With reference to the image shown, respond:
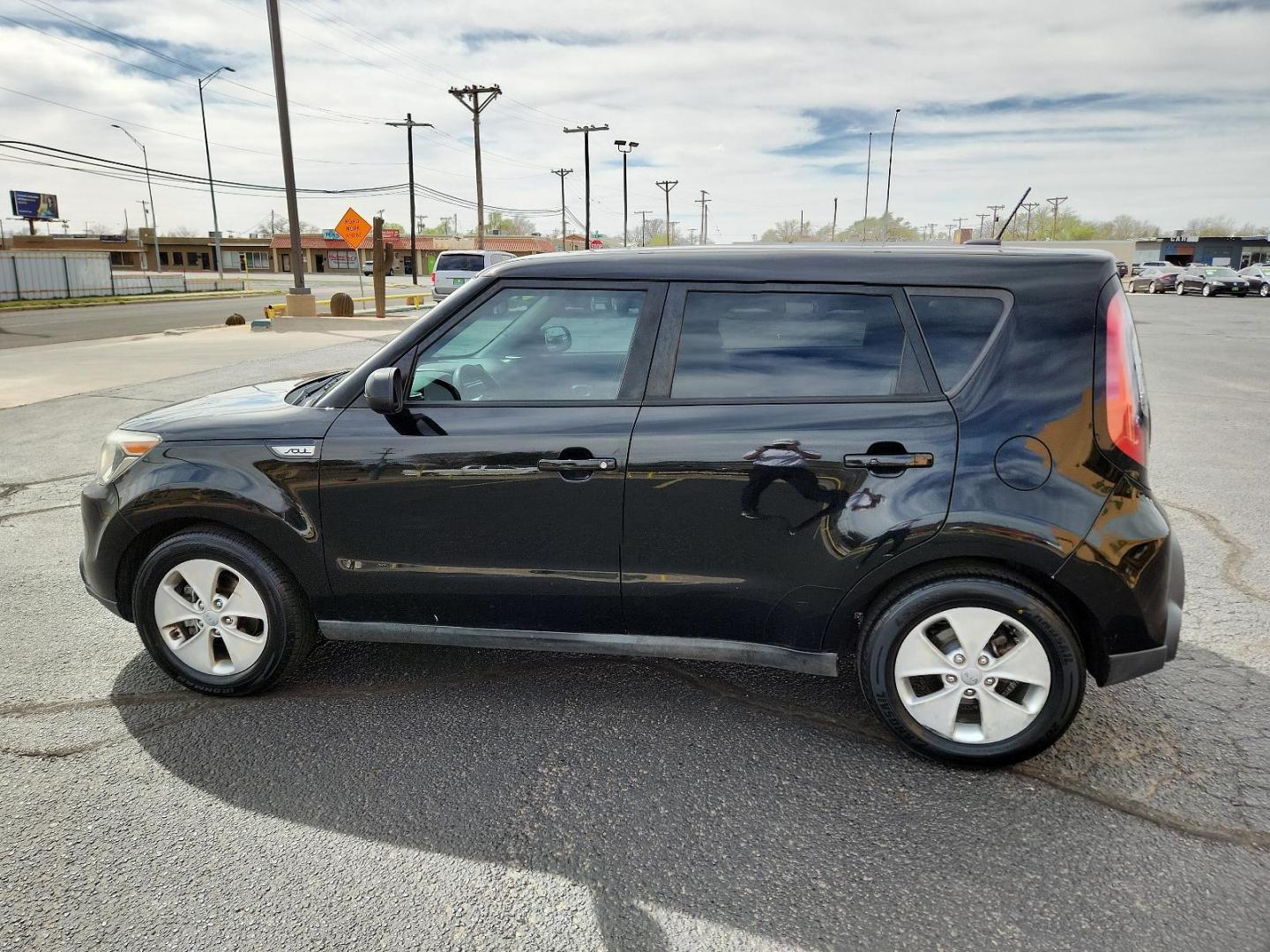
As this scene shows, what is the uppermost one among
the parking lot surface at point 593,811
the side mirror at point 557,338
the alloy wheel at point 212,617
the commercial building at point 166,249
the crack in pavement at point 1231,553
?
the commercial building at point 166,249

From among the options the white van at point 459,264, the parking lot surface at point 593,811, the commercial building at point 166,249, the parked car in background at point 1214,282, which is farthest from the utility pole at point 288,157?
the commercial building at point 166,249

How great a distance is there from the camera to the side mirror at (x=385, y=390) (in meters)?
3.10

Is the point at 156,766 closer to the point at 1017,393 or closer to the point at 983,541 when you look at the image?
the point at 983,541

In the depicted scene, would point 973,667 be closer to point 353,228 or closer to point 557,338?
point 557,338

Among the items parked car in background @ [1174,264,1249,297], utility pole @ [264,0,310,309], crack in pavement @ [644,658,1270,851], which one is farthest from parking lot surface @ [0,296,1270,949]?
parked car in background @ [1174,264,1249,297]

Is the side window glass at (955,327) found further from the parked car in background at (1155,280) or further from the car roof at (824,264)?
the parked car in background at (1155,280)

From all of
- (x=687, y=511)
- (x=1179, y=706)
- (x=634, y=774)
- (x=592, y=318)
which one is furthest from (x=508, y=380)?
(x=1179, y=706)

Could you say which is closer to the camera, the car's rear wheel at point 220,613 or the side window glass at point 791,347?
the side window glass at point 791,347

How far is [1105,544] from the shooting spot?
282 cm

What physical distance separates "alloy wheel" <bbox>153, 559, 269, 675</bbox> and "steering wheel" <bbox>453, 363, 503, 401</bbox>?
111 cm

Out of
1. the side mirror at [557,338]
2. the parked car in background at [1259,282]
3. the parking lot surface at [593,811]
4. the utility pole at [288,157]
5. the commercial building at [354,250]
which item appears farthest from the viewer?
the commercial building at [354,250]

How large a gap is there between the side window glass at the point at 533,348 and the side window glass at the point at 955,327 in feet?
3.26

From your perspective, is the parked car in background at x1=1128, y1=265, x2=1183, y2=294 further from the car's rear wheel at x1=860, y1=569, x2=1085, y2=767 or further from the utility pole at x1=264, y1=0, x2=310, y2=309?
the car's rear wheel at x1=860, y1=569, x2=1085, y2=767

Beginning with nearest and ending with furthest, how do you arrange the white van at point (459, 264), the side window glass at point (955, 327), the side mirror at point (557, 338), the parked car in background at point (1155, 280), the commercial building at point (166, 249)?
the side window glass at point (955, 327)
the side mirror at point (557, 338)
the white van at point (459, 264)
the parked car in background at point (1155, 280)
the commercial building at point (166, 249)
